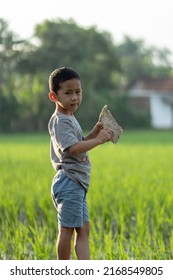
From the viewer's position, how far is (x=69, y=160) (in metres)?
2.42

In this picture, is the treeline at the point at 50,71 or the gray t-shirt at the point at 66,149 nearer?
the gray t-shirt at the point at 66,149

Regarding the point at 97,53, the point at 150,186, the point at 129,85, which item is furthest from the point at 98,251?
the point at 129,85

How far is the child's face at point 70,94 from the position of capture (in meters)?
2.38

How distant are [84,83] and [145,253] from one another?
25146mm

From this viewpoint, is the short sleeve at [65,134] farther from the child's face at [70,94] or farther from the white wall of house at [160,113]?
the white wall of house at [160,113]

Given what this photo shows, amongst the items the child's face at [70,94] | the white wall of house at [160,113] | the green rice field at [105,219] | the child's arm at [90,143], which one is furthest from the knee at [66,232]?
the white wall of house at [160,113]

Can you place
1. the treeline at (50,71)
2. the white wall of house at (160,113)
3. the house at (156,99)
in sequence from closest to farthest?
the treeline at (50,71), the white wall of house at (160,113), the house at (156,99)

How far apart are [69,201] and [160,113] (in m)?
32.2

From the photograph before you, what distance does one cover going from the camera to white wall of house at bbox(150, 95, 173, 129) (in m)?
33.5

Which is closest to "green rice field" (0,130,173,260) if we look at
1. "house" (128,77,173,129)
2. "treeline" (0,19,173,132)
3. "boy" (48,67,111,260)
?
"boy" (48,67,111,260)

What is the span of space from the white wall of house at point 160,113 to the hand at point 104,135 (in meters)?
30.6

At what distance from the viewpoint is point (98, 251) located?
3.22m

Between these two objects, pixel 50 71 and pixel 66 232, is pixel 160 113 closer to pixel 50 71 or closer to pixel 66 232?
pixel 50 71
